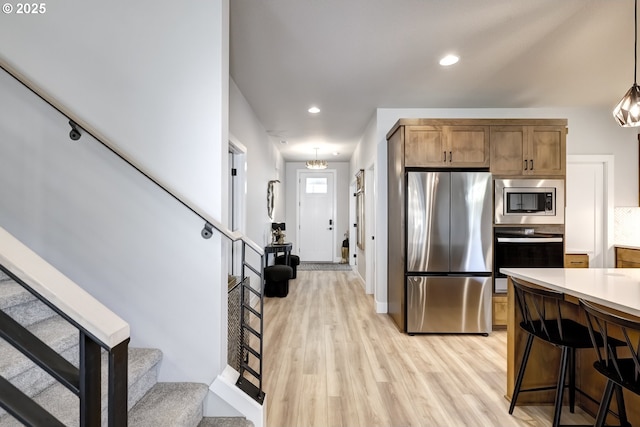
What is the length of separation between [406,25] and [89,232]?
8.14 ft

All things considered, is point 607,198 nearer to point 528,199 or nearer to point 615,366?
point 528,199

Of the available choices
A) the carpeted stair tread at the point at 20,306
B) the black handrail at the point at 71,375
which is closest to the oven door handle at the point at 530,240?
the black handrail at the point at 71,375

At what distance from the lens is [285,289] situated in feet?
16.0

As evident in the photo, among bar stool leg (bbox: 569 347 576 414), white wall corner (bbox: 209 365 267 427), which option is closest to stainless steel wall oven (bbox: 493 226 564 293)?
bar stool leg (bbox: 569 347 576 414)

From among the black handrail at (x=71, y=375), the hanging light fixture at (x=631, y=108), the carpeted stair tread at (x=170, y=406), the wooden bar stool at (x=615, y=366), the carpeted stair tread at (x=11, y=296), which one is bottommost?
the carpeted stair tread at (x=170, y=406)

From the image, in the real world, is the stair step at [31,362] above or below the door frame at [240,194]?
below

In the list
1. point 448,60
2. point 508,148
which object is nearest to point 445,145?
point 508,148

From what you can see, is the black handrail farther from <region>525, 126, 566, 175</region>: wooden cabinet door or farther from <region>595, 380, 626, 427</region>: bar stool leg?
<region>525, 126, 566, 175</region>: wooden cabinet door

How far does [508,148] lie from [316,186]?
530 cm

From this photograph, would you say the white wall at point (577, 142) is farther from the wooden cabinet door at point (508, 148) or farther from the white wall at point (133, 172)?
the white wall at point (133, 172)

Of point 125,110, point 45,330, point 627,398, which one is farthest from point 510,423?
point 125,110

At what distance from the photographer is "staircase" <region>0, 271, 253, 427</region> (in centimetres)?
132

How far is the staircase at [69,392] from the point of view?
1.32m

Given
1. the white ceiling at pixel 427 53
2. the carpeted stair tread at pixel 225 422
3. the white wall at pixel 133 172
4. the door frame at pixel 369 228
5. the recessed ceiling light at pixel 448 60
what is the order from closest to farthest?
the carpeted stair tread at pixel 225 422
the white wall at pixel 133 172
the white ceiling at pixel 427 53
the recessed ceiling light at pixel 448 60
the door frame at pixel 369 228
